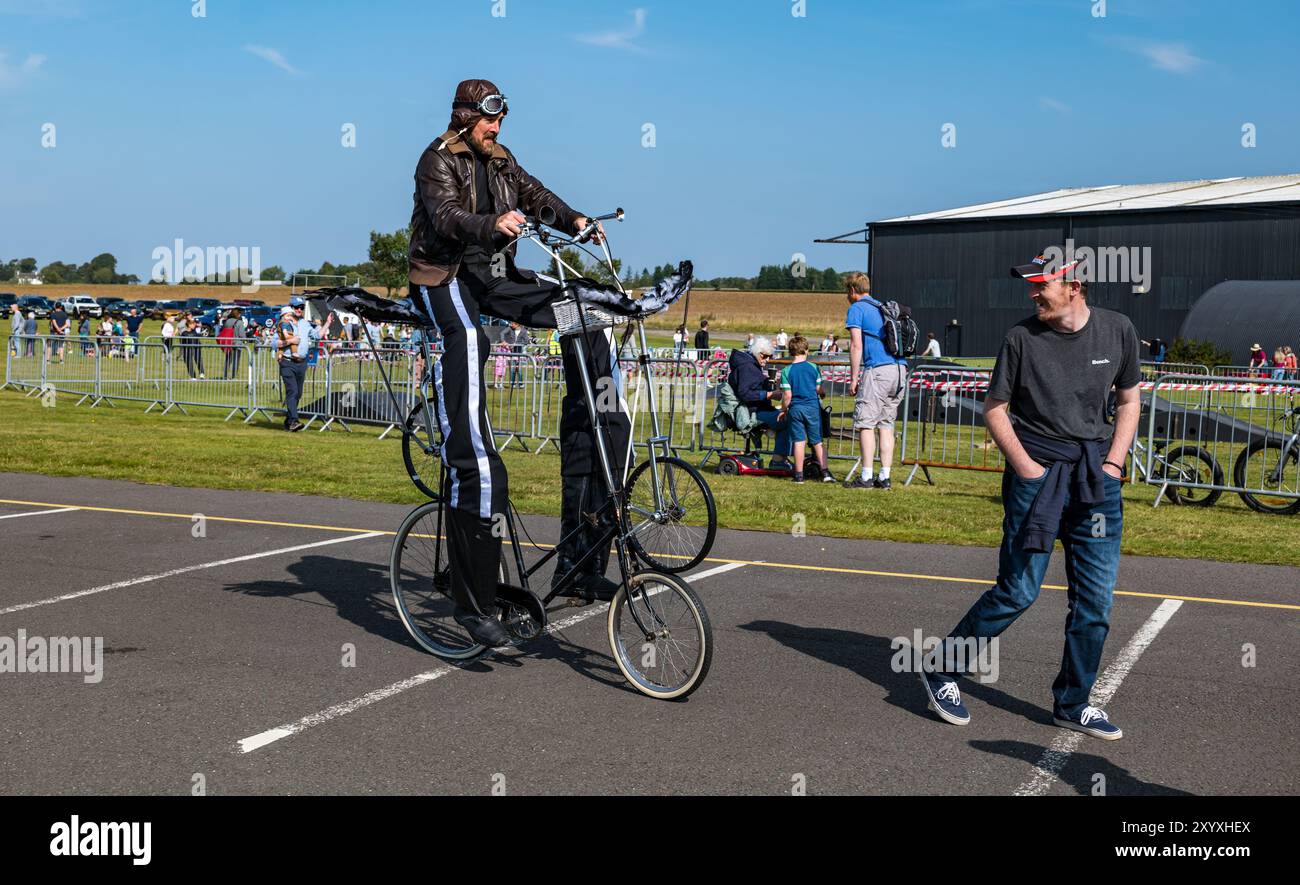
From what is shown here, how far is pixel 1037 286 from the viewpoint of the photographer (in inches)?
209

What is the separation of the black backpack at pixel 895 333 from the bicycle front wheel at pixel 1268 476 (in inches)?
127

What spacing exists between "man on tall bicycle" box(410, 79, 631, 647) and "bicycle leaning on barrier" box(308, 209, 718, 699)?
11 centimetres

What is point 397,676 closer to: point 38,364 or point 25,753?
point 25,753

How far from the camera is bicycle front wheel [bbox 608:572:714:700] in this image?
5.50 meters

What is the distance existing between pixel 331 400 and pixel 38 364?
8399 mm

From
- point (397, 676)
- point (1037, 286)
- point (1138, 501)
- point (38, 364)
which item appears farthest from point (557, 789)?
point (38, 364)

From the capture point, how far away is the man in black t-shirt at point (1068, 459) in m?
5.30

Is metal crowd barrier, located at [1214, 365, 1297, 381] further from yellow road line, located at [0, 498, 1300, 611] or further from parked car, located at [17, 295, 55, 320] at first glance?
parked car, located at [17, 295, 55, 320]

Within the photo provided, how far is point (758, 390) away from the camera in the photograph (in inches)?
597

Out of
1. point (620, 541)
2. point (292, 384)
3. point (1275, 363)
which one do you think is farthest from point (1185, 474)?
point (1275, 363)
